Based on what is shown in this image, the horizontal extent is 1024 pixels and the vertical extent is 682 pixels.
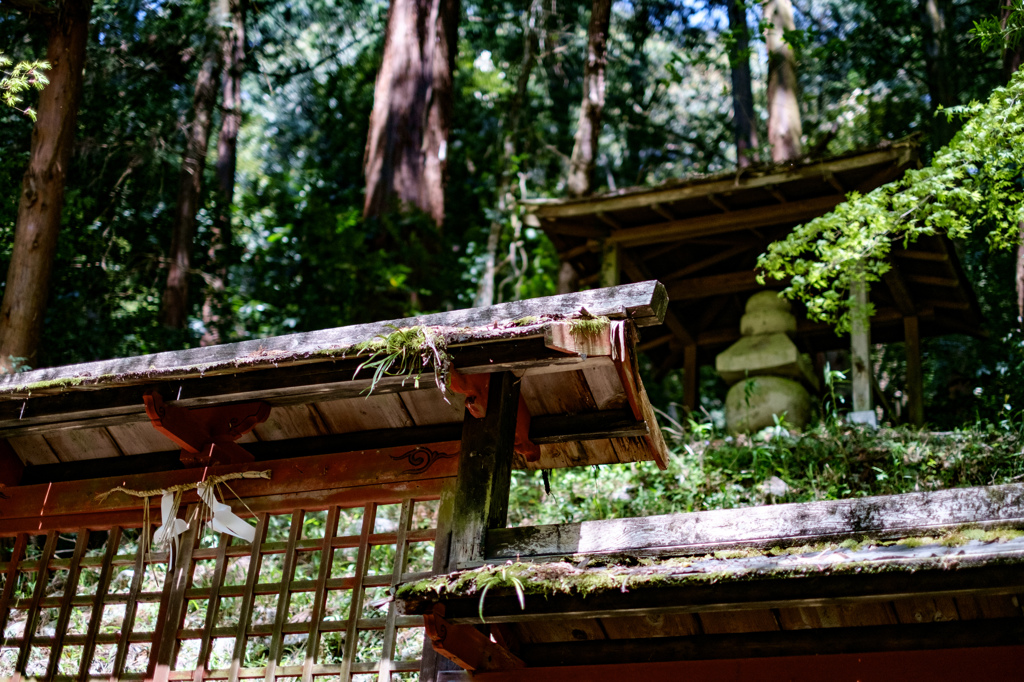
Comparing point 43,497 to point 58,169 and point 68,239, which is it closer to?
point 58,169

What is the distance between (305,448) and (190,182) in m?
8.67

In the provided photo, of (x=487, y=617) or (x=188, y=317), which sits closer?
(x=487, y=617)

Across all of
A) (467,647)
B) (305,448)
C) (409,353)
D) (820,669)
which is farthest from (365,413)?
(820,669)

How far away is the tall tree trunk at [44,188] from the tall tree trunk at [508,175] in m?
6.04

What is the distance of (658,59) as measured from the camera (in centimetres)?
2200

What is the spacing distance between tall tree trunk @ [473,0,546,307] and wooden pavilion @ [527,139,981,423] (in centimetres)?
195

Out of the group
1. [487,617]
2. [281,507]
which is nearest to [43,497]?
[281,507]

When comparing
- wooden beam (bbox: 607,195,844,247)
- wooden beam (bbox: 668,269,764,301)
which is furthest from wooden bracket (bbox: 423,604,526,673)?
wooden beam (bbox: 668,269,764,301)

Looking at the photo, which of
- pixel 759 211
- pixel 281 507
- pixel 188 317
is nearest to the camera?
pixel 281 507

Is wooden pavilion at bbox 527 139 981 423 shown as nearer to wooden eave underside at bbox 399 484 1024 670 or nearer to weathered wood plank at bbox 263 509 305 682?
weathered wood plank at bbox 263 509 305 682

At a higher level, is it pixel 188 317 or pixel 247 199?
pixel 247 199

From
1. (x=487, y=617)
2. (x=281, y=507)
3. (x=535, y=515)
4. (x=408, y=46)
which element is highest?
(x=408, y=46)

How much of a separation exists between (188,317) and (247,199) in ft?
9.33

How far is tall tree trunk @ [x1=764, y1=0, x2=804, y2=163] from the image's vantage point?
47.1 ft
